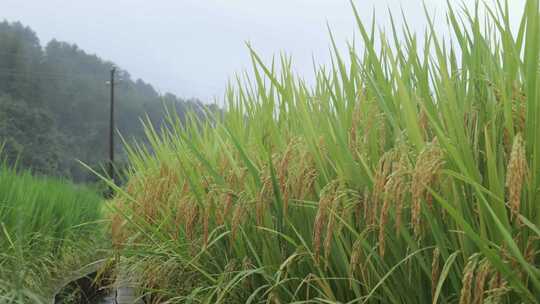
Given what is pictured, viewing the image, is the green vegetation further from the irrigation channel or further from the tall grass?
the tall grass

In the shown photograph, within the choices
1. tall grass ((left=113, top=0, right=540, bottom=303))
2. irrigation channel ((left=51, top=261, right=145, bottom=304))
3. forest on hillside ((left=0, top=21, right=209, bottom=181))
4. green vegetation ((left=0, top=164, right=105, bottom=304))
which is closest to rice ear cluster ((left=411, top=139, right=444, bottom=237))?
tall grass ((left=113, top=0, right=540, bottom=303))

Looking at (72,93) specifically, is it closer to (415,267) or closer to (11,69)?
(11,69)

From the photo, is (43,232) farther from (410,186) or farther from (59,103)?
(59,103)

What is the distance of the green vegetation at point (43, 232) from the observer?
5321mm

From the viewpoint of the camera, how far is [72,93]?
6406cm

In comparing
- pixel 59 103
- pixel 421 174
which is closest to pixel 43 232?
pixel 421 174

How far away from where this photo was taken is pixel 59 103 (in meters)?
62.8

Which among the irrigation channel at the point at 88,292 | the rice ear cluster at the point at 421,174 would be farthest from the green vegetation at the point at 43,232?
the rice ear cluster at the point at 421,174

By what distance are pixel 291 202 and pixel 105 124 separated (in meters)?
63.3

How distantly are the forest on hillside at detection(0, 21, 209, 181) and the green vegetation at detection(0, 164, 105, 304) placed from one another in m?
41.5

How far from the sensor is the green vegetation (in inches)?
210

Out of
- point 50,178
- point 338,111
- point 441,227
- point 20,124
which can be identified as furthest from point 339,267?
point 20,124

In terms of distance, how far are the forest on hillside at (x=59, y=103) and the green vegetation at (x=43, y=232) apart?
4148 cm

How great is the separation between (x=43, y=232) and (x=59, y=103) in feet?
196
